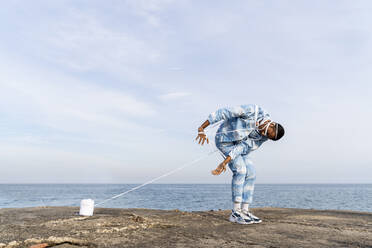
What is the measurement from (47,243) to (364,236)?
12.4 feet

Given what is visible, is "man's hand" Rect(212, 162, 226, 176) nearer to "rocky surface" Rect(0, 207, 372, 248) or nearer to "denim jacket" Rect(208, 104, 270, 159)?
"denim jacket" Rect(208, 104, 270, 159)

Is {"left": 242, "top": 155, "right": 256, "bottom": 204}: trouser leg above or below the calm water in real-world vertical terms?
above

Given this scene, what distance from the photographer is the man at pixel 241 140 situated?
4.72 m

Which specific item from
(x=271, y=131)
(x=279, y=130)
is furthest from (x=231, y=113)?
(x=279, y=130)

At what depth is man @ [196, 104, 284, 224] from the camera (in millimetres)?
4719

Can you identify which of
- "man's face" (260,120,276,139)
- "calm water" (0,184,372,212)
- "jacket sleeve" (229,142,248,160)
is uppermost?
"man's face" (260,120,276,139)

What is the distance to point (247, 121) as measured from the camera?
4922mm

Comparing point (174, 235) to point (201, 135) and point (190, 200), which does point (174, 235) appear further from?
point (190, 200)

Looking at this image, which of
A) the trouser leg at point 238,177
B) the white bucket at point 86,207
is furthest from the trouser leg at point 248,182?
the white bucket at point 86,207

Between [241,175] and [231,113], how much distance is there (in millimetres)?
1055

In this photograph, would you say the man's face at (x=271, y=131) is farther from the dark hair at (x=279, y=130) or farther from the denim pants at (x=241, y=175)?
the denim pants at (x=241, y=175)

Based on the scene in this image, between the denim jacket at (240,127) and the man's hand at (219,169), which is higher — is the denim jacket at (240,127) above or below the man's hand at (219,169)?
above

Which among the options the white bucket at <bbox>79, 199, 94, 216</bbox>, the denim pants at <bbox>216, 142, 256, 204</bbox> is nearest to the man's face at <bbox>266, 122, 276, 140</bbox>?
the denim pants at <bbox>216, 142, 256, 204</bbox>

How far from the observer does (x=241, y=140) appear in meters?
4.95
